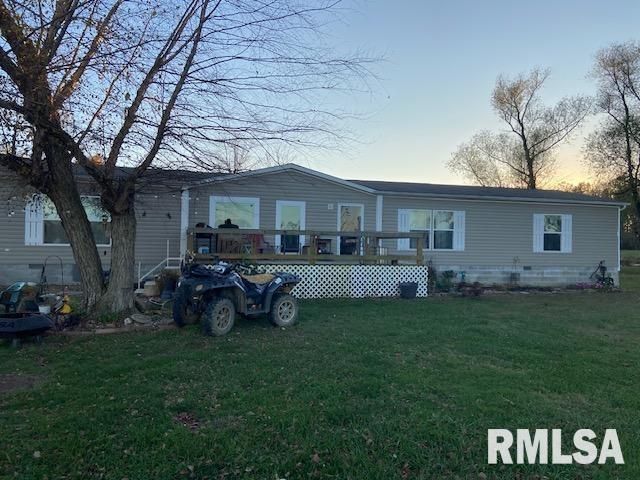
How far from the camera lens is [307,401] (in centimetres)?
405

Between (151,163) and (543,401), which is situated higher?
(151,163)

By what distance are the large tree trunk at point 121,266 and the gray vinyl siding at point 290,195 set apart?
4686 mm

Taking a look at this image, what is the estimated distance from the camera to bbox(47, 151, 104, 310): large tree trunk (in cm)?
723

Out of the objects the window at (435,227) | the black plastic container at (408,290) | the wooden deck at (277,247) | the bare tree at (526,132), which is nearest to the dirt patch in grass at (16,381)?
the wooden deck at (277,247)

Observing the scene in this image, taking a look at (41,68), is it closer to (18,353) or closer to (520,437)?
(18,353)

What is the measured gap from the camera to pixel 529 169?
3347cm

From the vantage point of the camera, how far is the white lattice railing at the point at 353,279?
1105 centimetres

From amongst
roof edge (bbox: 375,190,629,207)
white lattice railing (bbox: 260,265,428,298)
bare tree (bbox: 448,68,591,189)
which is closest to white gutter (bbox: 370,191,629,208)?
roof edge (bbox: 375,190,629,207)

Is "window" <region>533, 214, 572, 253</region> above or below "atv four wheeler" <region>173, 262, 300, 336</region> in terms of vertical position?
above

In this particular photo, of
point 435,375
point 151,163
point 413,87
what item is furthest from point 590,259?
point 151,163

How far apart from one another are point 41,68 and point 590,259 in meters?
16.7

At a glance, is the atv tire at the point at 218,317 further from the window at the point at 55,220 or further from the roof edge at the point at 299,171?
the window at the point at 55,220

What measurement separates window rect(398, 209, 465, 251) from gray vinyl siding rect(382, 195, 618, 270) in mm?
160

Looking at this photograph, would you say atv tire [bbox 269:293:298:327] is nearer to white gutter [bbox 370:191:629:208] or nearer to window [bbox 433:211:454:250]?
white gutter [bbox 370:191:629:208]
